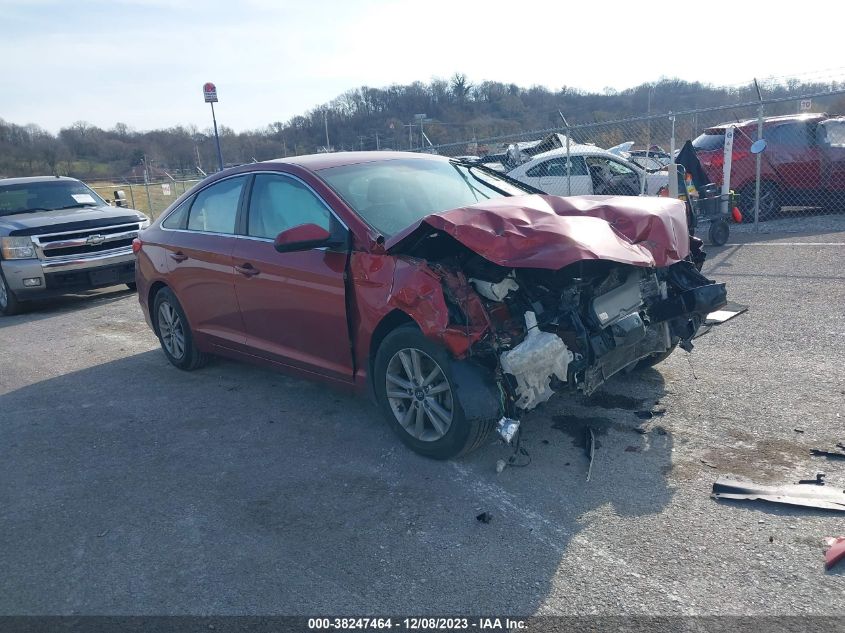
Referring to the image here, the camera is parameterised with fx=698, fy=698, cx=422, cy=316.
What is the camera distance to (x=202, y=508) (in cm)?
385

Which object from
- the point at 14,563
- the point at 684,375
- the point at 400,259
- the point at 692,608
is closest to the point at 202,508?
the point at 14,563

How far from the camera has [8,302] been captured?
9969mm

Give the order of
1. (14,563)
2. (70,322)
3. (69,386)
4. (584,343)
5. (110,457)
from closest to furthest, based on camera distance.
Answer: (14,563) < (584,343) < (110,457) < (69,386) < (70,322)

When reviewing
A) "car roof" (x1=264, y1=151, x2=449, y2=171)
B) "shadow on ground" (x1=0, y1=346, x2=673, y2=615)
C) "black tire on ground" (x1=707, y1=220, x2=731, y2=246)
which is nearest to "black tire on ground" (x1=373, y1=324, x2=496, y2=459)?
"shadow on ground" (x1=0, y1=346, x2=673, y2=615)

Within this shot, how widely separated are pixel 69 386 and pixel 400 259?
391 centimetres

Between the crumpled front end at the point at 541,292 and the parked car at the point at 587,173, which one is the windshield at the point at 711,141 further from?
the crumpled front end at the point at 541,292

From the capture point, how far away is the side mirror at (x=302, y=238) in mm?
4312

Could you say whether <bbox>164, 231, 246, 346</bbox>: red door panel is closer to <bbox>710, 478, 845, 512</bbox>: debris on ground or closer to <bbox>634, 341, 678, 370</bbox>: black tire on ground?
<bbox>634, 341, 678, 370</bbox>: black tire on ground

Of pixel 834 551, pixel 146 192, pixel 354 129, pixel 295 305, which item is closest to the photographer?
pixel 834 551

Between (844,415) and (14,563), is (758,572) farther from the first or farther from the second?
(14,563)

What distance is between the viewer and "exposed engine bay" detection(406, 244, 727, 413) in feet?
12.3

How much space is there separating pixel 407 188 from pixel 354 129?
72.1 ft

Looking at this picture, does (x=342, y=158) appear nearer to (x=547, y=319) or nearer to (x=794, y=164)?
(x=547, y=319)

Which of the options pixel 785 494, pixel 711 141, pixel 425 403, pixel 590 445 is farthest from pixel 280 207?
pixel 711 141
